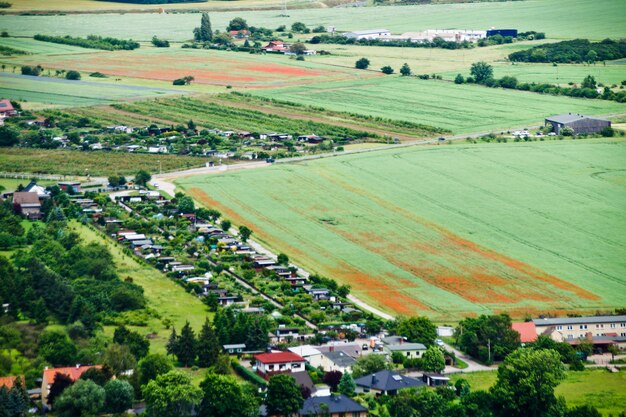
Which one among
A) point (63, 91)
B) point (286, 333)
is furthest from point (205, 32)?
point (286, 333)

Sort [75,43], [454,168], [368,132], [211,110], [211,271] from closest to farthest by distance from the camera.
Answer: [211,271] < [454,168] < [368,132] < [211,110] < [75,43]

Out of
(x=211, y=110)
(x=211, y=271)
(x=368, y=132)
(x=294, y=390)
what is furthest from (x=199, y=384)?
(x=211, y=110)

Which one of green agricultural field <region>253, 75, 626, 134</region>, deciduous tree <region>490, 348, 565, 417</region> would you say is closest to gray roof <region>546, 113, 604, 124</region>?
green agricultural field <region>253, 75, 626, 134</region>

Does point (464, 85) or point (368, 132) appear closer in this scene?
point (368, 132)

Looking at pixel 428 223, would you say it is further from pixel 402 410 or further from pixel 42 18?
pixel 42 18

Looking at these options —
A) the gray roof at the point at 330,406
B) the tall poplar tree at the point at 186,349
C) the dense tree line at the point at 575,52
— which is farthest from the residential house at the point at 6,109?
the gray roof at the point at 330,406

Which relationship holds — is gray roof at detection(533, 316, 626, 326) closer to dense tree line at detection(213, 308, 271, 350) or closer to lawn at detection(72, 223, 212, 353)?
dense tree line at detection(213, 308, 271, 350)

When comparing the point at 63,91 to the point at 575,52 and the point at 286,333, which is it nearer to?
the point at 575,52

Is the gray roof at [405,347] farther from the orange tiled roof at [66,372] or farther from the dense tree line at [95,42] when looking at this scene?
the dense tree line at [95,42]
